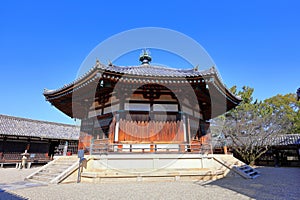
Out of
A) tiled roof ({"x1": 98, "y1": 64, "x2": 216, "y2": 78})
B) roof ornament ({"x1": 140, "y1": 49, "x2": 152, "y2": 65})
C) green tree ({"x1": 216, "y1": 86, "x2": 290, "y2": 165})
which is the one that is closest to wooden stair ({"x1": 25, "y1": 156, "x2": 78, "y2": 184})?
tiled roof ({"x1": 98, "y1": 64, "x2": 216, "y2": 78})

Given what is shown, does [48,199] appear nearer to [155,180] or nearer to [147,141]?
[155,180]

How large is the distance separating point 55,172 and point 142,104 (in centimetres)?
558

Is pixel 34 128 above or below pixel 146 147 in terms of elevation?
above

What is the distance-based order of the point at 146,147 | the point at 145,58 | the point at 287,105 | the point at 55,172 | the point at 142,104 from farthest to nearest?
the point at 287,105, the point at 145,58, the point at 142,104, the point at 146,147, the point at 55,172

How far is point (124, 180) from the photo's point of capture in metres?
8.21

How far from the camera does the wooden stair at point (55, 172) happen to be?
26.3 feet

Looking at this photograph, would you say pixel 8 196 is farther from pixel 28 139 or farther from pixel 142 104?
pixel 28 139

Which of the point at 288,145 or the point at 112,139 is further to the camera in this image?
the point at 288,145

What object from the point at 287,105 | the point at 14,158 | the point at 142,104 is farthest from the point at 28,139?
the point at 287,105

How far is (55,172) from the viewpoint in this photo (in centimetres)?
899

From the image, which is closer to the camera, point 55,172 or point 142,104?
point 55,172

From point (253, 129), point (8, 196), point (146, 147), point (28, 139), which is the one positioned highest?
point (253, 129)

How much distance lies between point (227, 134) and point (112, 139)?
1827 cm

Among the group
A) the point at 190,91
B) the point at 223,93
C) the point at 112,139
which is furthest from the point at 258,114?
the point at 112,139
